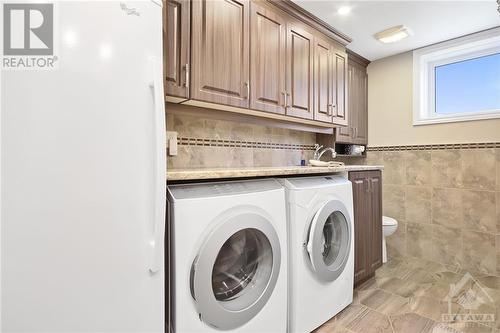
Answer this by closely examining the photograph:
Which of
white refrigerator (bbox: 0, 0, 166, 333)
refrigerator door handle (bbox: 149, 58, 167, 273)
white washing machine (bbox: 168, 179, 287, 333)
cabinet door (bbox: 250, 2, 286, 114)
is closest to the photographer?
white refrigerator (bbox: 0, 0, 166, 333)

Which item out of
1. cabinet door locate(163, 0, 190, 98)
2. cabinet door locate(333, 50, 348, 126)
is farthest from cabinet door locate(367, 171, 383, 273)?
cabinet door locate(163, 0, 190, 98)

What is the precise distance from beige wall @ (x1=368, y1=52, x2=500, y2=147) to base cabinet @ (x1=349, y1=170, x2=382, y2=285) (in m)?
0.94

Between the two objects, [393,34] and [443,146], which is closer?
[393,34]

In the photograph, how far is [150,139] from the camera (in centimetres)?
87

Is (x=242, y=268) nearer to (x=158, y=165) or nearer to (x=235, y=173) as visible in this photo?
(x=235, y=173)

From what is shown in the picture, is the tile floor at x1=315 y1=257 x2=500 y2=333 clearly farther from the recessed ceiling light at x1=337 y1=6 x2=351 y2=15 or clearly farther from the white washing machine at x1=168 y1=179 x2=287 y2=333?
the recessed ceiling light at x1=337 y1=6 x2=351 y2=15

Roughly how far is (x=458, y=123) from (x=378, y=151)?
781 mm

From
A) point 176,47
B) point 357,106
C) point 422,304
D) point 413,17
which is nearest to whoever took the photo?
point 176,47

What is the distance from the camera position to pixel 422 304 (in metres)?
1.87

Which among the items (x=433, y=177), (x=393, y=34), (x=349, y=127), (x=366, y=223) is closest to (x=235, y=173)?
(x=366, y=223)

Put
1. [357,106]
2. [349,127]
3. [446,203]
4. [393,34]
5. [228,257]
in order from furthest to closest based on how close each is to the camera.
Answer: [357,106] < [349,127] < [446,203] < [393,34] < [228,257]

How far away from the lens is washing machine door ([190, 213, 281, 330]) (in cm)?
104

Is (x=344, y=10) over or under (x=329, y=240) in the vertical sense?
over

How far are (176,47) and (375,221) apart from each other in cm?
201
